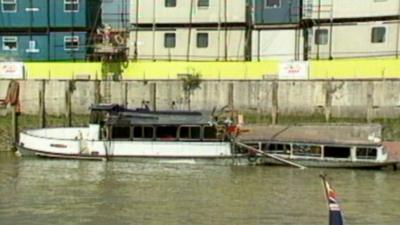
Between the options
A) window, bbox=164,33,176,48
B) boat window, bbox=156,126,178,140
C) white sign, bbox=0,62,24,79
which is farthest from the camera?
window, bbox=164,33,176,48

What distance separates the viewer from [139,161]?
5066cm

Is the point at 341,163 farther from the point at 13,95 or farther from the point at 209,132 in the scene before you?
the point at 13,95

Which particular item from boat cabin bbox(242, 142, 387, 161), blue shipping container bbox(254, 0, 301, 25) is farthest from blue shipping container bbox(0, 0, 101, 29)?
boat cabin bbox(242, 142, 387, 161)

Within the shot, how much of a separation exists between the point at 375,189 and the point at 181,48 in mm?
29117

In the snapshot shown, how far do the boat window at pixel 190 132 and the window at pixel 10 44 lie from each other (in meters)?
23.6

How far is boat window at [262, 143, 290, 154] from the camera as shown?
4922cm

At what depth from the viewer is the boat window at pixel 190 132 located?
50562 mm

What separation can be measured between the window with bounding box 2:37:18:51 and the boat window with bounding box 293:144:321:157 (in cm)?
2852

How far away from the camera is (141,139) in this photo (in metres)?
51.3

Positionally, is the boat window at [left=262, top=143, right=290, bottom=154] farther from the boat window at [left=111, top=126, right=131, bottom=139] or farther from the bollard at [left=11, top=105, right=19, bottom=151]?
the bollard at [left=11, top=105, right=19, bottom=151]

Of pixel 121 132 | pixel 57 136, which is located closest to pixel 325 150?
pixel 121 132

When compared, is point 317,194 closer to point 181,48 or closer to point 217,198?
point 217,198

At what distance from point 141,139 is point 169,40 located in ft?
57.0

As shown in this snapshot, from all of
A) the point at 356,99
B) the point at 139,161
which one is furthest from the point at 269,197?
the point at 356,99
